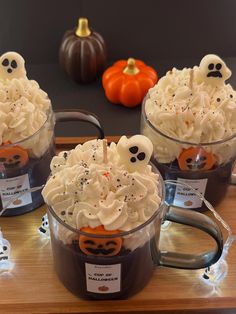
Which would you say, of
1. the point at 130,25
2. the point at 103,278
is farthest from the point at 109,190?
the point at 130,25

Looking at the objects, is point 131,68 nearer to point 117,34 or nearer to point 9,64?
point 117,34

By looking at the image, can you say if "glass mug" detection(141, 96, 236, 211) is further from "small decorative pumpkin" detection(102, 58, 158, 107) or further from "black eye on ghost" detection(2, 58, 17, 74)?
"small decorative pumpkin" detection(102, 58, 158, 107)

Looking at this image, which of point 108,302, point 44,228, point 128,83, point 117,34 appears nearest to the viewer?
point 108,302

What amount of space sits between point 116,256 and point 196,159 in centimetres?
24

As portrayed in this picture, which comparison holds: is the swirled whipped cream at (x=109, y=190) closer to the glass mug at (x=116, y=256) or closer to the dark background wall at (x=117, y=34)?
the glass mug at (x=116, y=256)

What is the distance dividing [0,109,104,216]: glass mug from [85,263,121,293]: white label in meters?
0.21

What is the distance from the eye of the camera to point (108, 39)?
4.86 feet

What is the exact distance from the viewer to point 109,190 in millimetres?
710

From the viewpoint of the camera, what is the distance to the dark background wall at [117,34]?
55.3 inches

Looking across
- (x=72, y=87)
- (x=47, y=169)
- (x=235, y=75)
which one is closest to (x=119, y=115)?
(x=72, y=87)

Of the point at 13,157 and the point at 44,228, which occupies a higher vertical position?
the point at 13,157

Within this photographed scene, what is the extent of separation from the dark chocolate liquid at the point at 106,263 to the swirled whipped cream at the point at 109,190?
5 cm

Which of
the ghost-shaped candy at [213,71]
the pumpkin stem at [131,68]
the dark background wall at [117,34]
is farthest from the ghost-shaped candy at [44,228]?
the pumpkin stem at [131,68]

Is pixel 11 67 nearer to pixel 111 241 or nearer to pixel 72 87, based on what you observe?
pixel 111 241
